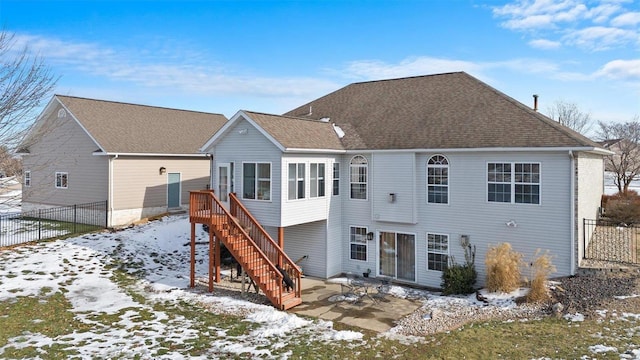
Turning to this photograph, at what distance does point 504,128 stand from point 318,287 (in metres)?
8.88

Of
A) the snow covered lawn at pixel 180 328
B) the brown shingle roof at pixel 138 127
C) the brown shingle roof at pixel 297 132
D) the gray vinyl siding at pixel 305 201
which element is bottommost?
the snow covered lawn at pixel 180 328

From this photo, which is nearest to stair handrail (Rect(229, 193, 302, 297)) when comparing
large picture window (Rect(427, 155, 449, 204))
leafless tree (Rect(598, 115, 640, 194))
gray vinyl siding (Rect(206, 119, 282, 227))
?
gray vinyl siding (Rect(206, 119, 282, 227))

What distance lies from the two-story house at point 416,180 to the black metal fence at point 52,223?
9.51 m

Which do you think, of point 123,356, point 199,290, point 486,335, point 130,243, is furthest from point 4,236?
point 486,335

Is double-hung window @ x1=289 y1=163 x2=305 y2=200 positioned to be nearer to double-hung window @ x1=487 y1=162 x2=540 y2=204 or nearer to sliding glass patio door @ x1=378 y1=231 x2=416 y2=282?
sliding glass patio door @ x1=378 y1=231 x2=416 y2=282

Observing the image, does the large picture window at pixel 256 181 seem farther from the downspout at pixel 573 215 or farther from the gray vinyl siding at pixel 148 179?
the gray vinyl siding at pixel 148 179

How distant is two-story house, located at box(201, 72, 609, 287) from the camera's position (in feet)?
44.2

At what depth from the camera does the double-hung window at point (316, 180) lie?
633 inches

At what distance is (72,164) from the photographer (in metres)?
23.9

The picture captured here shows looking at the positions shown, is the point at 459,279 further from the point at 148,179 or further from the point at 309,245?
the point at 148,179

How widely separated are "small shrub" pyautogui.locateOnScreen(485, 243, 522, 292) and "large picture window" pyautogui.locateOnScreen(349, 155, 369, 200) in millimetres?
5631

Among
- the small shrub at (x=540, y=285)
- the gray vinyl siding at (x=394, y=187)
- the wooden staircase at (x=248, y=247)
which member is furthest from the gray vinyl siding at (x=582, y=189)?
the wooden staircase at (x=248, y=247)

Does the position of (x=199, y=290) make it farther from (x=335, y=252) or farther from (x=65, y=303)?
(x=335, y=252)

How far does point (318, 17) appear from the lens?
57.1ft
